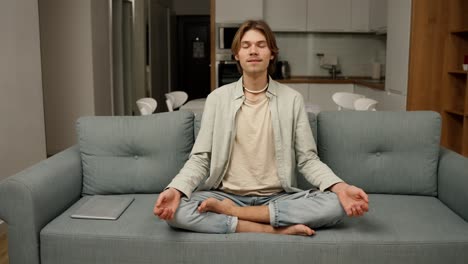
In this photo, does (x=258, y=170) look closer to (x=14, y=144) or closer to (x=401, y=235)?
(x=401, y=235)

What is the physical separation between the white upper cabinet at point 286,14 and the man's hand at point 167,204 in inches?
185

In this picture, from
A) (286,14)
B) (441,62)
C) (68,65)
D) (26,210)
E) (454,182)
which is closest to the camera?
(26,210)

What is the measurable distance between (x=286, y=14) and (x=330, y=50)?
0.86m

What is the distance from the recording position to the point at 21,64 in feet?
10.4

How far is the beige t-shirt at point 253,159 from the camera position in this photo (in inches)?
80.0

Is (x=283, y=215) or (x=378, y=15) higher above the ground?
(x=378, y=15)

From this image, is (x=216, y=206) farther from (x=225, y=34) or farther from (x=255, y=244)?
(x=225, y=34)

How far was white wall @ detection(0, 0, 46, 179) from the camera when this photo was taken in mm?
3029

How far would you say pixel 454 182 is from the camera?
2123 millimetres

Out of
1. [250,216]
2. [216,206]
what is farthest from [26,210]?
[250,216]

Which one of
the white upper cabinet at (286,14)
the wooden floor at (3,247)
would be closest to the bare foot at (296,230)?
the wooden floor at (3,247)

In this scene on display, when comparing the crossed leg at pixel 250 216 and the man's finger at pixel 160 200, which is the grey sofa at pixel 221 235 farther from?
the man's finger at pixel 160 200

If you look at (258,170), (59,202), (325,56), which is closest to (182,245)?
(258,170)

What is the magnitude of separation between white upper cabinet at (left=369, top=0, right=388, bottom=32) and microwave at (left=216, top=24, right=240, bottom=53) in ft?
5.39
